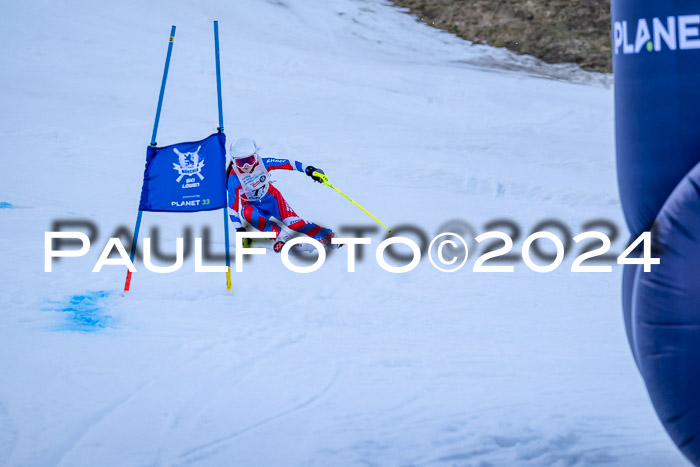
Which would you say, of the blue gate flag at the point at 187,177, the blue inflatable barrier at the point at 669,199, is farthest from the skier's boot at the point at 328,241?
the blue inflatable barrier at the point at 669,199

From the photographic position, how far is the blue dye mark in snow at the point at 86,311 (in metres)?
4.91

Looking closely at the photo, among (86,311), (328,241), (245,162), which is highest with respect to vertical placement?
(245,162)

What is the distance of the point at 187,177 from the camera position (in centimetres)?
560

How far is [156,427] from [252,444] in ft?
1.69

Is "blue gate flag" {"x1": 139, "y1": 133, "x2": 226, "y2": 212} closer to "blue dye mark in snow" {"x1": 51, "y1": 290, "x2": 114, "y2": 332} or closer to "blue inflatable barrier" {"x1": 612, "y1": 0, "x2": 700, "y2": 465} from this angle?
"blue dye mark in snow" {"x1": 51, "y1": 290, "x2": 114, "y2": 332}

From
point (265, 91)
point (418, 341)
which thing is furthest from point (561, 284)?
point (265, 91)

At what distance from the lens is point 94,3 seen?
16422 millimetres

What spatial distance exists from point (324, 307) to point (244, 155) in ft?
5.70

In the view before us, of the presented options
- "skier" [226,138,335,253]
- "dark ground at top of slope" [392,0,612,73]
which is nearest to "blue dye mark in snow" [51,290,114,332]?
"skier" [226,138,335,253]

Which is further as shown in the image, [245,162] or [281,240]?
[281,240]

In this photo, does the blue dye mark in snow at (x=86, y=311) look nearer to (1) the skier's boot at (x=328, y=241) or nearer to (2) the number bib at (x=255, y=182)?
(2) the number bib at (x=255, y=182)

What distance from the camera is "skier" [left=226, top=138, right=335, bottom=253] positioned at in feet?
21.2

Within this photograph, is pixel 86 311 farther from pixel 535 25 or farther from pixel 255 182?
pixel 535 25

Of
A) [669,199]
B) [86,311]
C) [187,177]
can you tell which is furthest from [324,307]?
[669,199]
